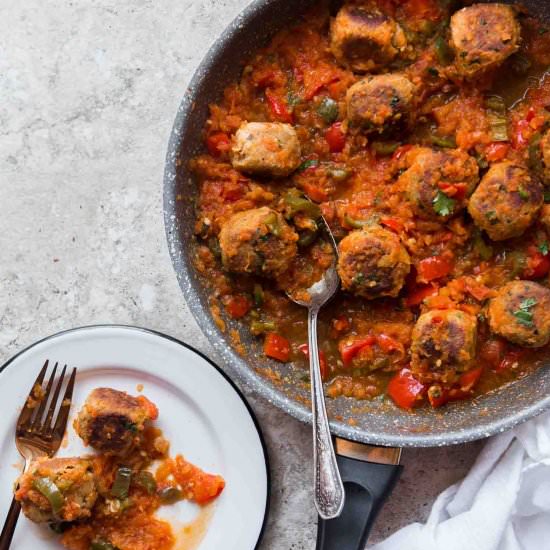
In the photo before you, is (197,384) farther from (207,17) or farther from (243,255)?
(207,17)

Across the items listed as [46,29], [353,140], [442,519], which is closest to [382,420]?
[442,519]

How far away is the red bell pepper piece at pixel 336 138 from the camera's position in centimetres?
Result: 390

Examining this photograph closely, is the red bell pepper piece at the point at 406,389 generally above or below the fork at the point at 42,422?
below

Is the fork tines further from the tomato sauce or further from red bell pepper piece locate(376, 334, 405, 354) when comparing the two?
red bell pepper piece locate(376, 334, 405, 354)

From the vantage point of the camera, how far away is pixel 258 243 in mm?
3662

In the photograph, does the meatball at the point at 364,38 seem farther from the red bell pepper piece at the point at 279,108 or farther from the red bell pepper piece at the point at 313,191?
the red bell pepper piece at the point at 313,191

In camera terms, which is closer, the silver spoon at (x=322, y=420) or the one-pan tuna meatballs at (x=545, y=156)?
the silver spoon at (x=322, y=420)

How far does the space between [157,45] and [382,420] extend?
2343mm

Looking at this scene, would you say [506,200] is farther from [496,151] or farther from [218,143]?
[218,143]

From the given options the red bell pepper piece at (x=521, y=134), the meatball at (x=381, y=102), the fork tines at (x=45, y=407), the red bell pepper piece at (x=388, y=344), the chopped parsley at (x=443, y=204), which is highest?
the meatball at (x=381, y=102)

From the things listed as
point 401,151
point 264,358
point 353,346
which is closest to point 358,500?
point 353,346

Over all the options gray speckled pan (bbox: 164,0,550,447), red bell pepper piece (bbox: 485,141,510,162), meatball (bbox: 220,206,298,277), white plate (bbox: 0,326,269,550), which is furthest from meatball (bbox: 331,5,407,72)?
white plate (bbox: 0,326,269,550)

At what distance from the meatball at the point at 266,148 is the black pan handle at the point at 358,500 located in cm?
143

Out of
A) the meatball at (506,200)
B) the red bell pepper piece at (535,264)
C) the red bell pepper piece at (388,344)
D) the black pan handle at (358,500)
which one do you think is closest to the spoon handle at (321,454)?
the black pan handle at (358,500)
